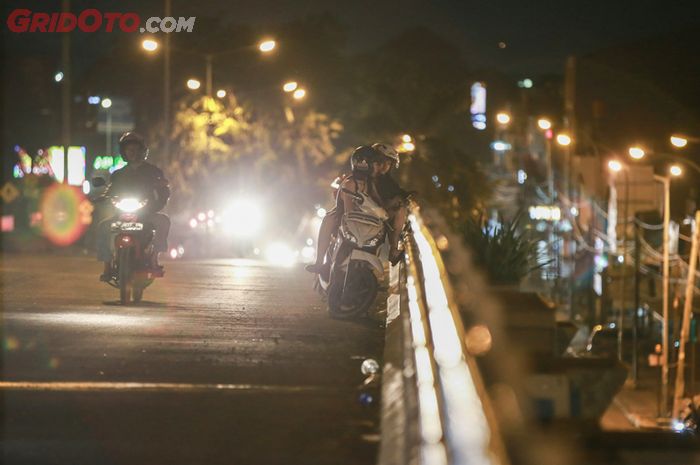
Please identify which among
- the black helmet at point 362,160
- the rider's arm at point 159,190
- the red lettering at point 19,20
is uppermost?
the red lettering at point 19,20

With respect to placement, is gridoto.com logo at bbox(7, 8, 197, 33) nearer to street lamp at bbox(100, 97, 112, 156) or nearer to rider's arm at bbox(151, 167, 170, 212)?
street lamp at bbox(100, 97, 112, 156)

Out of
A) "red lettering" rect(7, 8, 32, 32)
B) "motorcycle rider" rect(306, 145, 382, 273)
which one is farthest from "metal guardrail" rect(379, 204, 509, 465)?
"red lettering" rect(7, 8, 32, 32)

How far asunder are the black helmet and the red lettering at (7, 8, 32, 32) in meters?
35.5

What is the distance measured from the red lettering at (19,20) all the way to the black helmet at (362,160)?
117ft

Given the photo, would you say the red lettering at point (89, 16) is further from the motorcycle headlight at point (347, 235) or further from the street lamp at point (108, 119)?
the motorcycle headlight at point (347, 235)

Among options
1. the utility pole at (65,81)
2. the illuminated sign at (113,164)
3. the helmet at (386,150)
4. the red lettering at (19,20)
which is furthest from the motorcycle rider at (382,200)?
the red lettering at (19,20)

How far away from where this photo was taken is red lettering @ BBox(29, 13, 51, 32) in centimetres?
4484

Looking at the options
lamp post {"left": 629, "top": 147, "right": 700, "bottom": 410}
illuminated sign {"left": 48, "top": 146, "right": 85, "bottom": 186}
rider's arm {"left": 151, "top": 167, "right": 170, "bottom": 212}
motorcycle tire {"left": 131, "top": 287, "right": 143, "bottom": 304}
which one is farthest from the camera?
illuminated sign {"left": 48, "top": 146, "right": 85, "bottom": 186}

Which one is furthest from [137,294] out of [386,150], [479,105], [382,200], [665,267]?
[479,105]

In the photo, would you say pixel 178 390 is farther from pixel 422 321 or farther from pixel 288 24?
pixel 288 24

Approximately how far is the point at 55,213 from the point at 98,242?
30050 millimetres

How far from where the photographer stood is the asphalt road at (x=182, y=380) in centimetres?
749

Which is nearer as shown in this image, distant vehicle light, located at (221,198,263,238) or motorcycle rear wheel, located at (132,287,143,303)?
motorcycle rear wheel, located at (132,287,143,303)

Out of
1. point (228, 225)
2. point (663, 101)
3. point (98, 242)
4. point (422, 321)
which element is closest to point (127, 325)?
point (98, 242)
